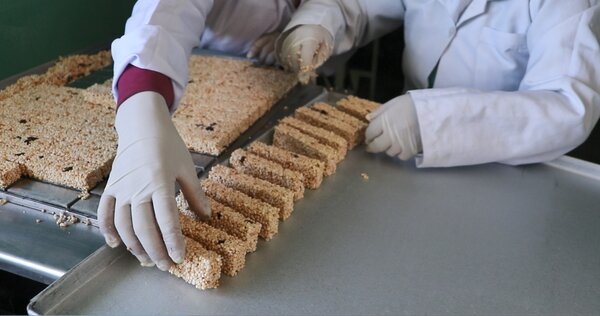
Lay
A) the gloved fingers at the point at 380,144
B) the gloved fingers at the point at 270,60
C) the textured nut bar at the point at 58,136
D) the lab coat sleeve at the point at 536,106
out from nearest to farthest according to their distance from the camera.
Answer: the textured nut bar at the point at 58,136
the lab coat sleeve at the point at 536,106
the gloved fingers at the point at 380,144
the gloved fingers at the point at 270,60

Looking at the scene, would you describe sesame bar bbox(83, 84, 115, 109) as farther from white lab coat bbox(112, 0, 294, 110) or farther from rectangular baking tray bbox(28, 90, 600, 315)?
rectangular baking tray bbox(28, 90, 600, 315)

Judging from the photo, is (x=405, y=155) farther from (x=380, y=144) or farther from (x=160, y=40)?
(x=160, y=40)

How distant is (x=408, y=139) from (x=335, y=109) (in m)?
0.29

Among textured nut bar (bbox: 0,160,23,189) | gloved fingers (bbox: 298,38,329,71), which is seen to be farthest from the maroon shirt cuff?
gloved fingers (bbox: 298,38,329,71)

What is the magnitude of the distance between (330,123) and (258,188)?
39cm

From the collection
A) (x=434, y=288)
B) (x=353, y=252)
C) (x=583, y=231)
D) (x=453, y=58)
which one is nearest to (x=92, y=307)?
(x=353, y=252)

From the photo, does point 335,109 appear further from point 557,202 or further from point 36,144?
point 36,144

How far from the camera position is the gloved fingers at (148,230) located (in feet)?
3.47

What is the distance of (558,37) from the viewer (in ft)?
4.71

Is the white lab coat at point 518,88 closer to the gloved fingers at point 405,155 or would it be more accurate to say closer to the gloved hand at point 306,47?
the gloved fingers at point 405,155

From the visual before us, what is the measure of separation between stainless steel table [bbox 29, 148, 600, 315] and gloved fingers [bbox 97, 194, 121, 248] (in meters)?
0.03

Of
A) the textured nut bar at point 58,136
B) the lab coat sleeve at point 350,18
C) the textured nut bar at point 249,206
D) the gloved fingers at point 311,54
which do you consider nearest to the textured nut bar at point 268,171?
the textured nut bar at point 249,206

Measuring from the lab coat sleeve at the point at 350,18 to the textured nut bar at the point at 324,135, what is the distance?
13.8 inches

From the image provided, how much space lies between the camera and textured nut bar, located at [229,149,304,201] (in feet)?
4.53
